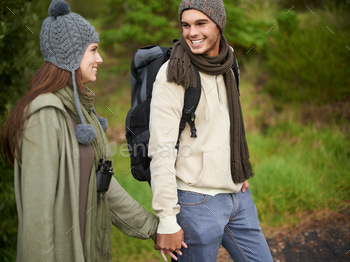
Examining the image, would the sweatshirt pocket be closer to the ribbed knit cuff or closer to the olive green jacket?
the ribbed knit cuff

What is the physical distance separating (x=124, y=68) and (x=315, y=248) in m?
5.30

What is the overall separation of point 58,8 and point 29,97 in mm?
483

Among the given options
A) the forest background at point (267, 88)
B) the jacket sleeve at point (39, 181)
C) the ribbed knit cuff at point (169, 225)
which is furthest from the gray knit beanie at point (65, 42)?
the forest background at point (267, 88)

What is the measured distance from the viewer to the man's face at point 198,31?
7.09ft

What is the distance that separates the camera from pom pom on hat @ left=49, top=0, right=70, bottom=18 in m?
1.94

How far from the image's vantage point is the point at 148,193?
4.71m

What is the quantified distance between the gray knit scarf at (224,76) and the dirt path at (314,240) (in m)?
1.84

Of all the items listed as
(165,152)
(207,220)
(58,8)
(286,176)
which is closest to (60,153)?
(165,152)

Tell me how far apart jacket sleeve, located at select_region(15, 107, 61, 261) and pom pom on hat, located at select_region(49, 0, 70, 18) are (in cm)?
51

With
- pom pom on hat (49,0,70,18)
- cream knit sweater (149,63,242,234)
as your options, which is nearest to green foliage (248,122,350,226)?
cream knit sweater (149,63,242,234)

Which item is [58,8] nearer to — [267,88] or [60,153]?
[60,153]

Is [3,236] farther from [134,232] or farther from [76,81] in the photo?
[76,81]

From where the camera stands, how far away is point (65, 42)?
1.94 metres

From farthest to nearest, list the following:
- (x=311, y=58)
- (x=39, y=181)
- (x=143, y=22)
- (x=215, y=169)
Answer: (x=143, y=22)
(x=311, y=58)
(x=215, y=169)
(x=39, y=181)
